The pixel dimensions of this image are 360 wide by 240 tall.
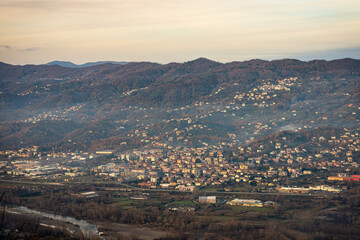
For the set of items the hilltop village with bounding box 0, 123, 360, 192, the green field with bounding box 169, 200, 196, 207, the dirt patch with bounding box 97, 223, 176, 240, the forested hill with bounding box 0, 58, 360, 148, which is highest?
the forested hill with bounding box 0, 58, 360, 148

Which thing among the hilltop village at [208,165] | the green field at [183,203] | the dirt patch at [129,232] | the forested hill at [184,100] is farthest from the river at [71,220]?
Result: the forested hill at [184,100]

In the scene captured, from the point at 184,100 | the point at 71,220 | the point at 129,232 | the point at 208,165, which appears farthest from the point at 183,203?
the point at 184,100

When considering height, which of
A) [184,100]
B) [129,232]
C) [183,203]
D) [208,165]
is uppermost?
[184,100]

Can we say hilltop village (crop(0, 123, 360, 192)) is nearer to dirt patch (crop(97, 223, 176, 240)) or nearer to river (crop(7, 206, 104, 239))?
river (crop(7, 206, 104, 239))

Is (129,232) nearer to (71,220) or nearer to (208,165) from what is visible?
(71,220)

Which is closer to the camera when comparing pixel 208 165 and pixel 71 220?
pixel 71 220

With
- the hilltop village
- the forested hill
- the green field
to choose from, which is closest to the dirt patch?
the green field

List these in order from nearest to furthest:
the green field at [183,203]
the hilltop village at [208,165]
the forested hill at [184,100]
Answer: the green field at [183,203] → the hilltop village at [208,165] → the forested hill at [184,100]

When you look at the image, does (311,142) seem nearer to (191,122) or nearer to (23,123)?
(191,122)

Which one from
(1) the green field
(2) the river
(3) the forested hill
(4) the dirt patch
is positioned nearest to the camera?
(4) the dirt patch

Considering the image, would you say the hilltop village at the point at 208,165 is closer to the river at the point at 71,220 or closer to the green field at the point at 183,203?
the green field at the point at 183,203

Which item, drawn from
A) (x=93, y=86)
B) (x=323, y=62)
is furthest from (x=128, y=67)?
(x=323, y=62)
